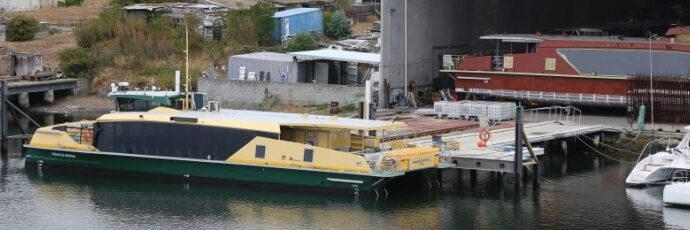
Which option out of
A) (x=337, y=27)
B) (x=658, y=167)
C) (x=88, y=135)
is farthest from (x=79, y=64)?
(x=658, y=167)

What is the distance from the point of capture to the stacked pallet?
49.0 metres

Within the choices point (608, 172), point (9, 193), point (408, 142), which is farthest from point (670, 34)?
point (9, 193)

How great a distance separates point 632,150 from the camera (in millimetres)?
46812

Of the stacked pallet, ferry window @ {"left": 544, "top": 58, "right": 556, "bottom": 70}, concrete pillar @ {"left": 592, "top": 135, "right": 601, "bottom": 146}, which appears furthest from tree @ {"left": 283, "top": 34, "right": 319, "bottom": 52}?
concrete pillar @ {"left": 592, "top": 135, "right": 601, "bottom": 146}

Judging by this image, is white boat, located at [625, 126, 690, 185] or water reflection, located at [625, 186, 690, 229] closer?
water reflection, located at [625, 186, 690, 229]

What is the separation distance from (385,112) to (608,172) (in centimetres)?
1020

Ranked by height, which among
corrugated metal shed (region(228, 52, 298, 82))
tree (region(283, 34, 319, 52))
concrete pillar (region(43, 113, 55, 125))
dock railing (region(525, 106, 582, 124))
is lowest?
concrete pillar (region(43, 113, 55, 125))

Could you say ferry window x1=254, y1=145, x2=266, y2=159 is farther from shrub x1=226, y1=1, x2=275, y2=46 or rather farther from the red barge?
shrub x1=226, y1=1, x2=275, y2=46

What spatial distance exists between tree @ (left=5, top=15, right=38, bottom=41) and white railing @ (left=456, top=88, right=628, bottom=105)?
75.0 feet

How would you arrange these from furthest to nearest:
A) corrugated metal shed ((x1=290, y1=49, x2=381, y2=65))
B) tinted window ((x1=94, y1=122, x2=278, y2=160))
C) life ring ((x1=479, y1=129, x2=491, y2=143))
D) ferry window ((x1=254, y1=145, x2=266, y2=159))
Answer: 1. corrugated metal shed ((x1=290, y1=49, x2=381, y2=65))
2. life ring ((x1=479, y1=129, x2=491, y2=143))
3. tinted window ((x1=94, y1=122, x2=278, y2=160))
4. ferry window ((x1=254, y1=145, x2=266, y2=159))

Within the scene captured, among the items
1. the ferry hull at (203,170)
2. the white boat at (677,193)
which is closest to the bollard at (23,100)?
the ferry hull at (203,170)

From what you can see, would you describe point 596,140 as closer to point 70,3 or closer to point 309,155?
point 309,155

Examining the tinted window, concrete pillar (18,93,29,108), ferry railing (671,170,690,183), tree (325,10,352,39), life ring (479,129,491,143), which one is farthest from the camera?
tree (325,10,352,39)

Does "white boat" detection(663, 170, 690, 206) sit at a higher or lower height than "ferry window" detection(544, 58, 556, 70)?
lower
